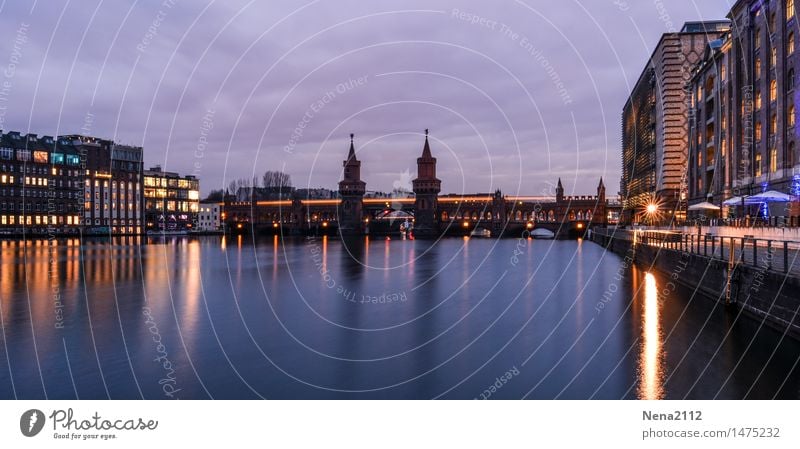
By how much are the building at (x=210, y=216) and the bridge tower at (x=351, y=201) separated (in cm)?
4343

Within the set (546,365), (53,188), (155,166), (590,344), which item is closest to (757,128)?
(590,344)

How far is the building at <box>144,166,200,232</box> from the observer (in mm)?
146500

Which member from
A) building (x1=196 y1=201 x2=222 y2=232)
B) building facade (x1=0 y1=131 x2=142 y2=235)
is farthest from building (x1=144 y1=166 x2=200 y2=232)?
building (x1=196 y1=201 x2=222 y2=232)

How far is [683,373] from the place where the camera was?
1586cm

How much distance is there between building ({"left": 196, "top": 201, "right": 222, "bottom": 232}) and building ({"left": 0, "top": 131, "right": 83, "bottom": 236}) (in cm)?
4888

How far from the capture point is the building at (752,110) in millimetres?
39562

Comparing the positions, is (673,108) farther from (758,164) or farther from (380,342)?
(380,342)

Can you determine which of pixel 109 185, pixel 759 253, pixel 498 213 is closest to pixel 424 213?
pixel 498 213

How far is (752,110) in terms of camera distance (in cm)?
4647

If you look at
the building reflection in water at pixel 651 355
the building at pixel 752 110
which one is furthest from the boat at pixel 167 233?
the building reflection in water at pixel 651 355

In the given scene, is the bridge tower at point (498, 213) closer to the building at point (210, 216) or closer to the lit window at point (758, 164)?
the building at point (210, 216)

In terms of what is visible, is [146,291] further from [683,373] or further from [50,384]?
[683,373]

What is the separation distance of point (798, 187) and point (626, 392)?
95.3 ft

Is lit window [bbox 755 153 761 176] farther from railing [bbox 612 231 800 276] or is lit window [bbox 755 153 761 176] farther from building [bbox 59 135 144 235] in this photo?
building [bbox 59 135 144 235]
